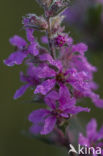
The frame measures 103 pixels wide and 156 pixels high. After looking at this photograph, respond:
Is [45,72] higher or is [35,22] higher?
[35,22]

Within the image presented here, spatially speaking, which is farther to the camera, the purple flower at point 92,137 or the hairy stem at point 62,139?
the hairy stem at point 62,139

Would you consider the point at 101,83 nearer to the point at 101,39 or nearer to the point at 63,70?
the point at 101,39

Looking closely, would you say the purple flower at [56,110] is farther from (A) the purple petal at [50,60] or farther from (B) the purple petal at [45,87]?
(A) the purple petal at [50,60]

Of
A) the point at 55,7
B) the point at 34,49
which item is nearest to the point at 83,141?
the point at 34,49

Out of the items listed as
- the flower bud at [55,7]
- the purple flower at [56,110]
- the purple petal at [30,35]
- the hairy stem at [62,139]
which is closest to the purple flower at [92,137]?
the hairy stem at [62,139]

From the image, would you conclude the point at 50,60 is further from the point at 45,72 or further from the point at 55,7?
the point at 55,7

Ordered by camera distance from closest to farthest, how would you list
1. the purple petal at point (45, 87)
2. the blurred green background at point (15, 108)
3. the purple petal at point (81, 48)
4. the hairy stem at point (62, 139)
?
the purple petal at point (45, 87) → the purple petal at point (81, 48) → the hairy stem at point (62, 139) → the blurred green background at point (15, 108)
